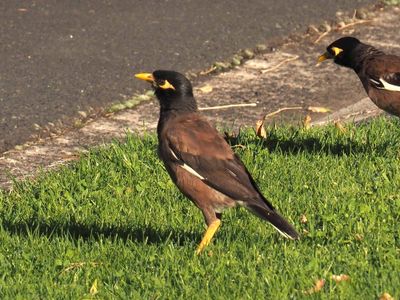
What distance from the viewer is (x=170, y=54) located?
379 inches

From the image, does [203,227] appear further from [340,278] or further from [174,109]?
[340,278]

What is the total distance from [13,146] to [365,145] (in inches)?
95.2

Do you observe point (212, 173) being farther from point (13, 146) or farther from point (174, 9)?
point (174, 9)

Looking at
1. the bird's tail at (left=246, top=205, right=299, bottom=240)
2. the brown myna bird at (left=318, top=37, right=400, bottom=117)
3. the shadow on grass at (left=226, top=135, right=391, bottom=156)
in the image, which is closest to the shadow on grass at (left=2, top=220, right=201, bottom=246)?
the bird's tail at (left=246, top=205, right=299, bottom=240)

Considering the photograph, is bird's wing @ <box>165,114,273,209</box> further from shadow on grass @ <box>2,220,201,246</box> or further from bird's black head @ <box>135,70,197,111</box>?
shadow on grass @ <box>2,220,201,246</box>

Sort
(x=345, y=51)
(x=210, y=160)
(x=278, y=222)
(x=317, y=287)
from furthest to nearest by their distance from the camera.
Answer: (x=345, y=51) → (x=210, y=160) → (x=278, y=222) → (x=317, y=287)

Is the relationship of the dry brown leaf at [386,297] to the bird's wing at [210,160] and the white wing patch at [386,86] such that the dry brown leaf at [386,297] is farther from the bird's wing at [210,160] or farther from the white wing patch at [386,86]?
the white wing patch at [386,86]

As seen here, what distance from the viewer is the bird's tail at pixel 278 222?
19.2 feet

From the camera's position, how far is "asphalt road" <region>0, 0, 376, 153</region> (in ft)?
28.5

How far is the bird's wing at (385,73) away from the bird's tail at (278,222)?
2.32 meters

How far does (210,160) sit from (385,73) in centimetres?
225

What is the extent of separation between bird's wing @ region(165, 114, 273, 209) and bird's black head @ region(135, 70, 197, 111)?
204mm

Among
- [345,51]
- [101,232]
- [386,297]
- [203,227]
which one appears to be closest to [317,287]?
[386,297]

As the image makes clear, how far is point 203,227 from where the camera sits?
6.52 metres
